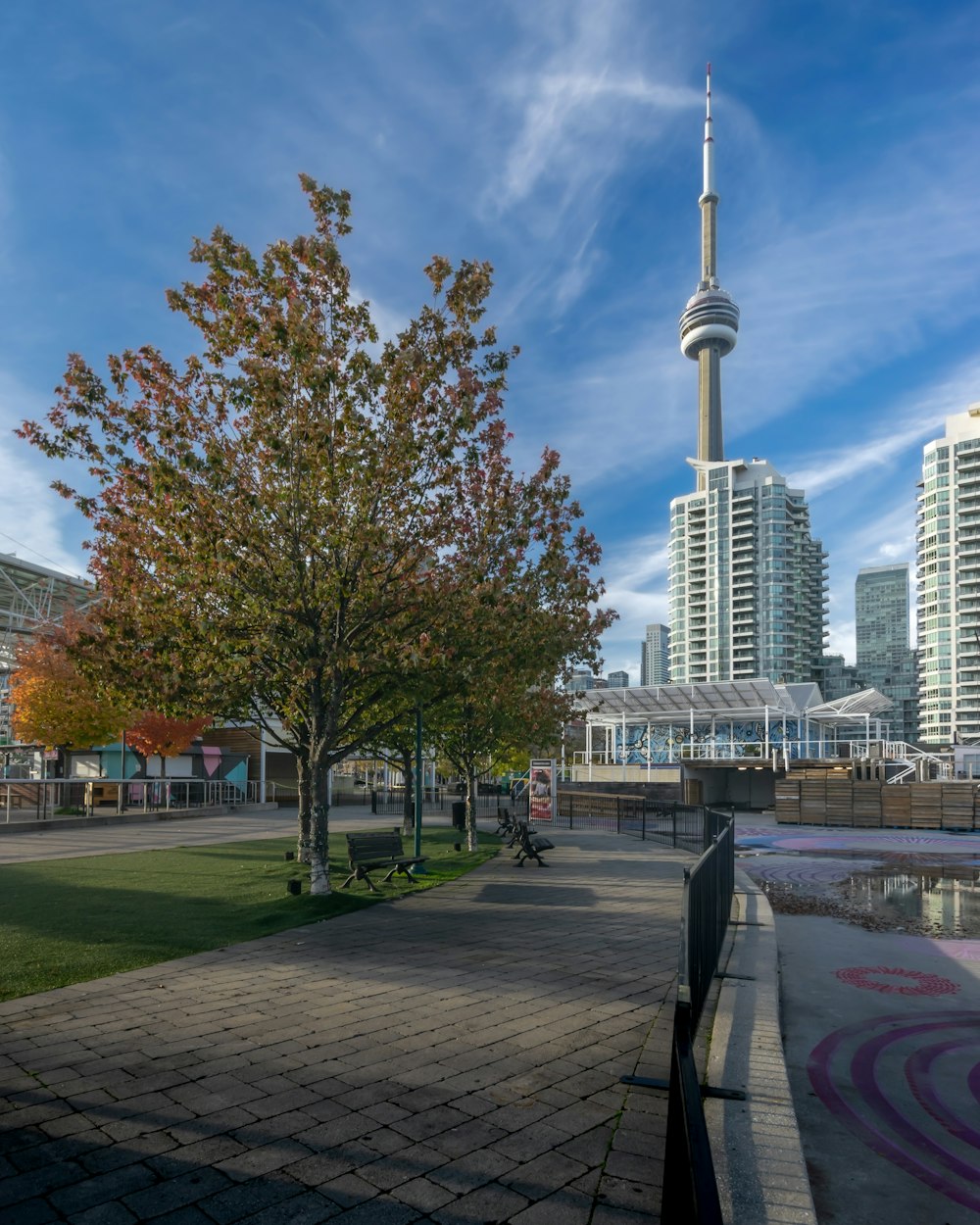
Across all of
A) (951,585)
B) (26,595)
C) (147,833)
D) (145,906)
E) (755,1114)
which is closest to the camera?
(755,1114)

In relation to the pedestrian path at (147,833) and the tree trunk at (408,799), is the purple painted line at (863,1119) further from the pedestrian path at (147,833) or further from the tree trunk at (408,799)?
the tree trunk at (408,799)

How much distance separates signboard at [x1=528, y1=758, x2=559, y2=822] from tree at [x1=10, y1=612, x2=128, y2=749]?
46.5 feet

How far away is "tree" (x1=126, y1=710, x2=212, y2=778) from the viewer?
35.4 m

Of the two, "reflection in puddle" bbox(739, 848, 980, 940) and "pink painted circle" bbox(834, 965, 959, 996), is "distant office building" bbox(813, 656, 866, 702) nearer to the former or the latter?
"reflection in puddle" bbox(739, 848, 980, 940)

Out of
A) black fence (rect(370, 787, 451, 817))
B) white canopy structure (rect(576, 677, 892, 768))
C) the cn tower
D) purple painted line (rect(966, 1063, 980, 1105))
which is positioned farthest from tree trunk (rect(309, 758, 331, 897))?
the cn tower

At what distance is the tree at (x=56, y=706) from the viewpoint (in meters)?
29.7

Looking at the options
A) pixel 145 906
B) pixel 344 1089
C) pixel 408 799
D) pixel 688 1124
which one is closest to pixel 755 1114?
pixel 344 1089

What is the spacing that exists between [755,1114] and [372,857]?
1000 cm

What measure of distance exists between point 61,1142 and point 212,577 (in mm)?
8181

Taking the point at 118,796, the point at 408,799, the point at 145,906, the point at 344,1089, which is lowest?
the point at 118,796

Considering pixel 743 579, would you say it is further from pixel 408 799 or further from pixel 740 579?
pixel 408 799

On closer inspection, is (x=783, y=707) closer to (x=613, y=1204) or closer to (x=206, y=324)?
(x=206, y=324)

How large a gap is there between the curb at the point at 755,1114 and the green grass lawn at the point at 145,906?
5.55 m

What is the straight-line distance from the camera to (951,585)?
129 metres
